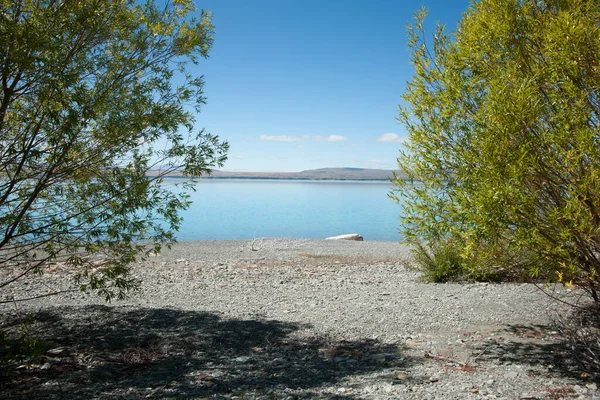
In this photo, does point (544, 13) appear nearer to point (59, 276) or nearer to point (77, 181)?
point (77, 181)

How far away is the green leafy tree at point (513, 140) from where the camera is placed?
19.1 ft

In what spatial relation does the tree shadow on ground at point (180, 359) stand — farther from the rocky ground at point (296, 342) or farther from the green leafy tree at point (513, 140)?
the green leafy tree at point (513, 140)

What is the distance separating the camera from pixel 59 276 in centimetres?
1428

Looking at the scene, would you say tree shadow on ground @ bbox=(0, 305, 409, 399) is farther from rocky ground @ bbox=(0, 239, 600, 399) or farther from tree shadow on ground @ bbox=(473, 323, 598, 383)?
tree shadow on ground @ bbox=(473, 323, 598, 383)

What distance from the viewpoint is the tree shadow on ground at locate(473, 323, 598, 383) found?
6781mm

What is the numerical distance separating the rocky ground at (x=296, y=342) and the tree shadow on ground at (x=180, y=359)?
20 mm

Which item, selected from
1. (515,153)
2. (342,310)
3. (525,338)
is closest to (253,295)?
(342,310)

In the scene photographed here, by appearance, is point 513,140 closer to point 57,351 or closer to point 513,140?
point 513,140

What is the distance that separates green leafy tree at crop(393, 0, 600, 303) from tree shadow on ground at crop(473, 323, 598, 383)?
117cm

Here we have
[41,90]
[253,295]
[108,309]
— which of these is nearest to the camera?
[41,90]

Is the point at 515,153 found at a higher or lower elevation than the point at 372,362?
higher

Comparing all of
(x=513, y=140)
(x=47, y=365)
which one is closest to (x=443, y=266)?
(x=513, y=140)

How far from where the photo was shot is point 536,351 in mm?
7602

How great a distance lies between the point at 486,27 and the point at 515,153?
7.46 feet
